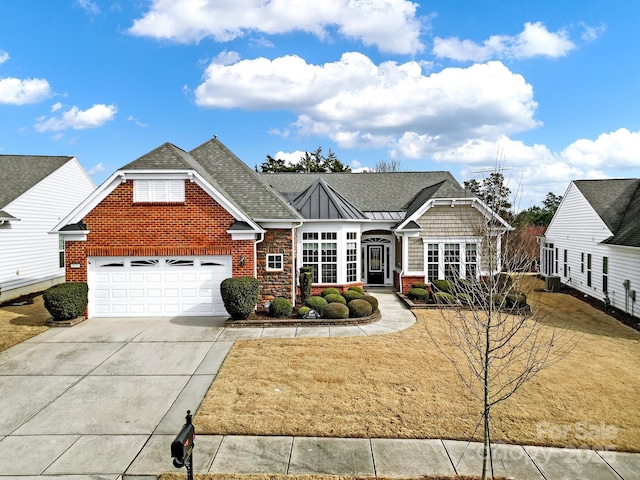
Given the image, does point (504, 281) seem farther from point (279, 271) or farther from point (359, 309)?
point (279, 271)

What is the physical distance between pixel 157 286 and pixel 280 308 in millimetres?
4619

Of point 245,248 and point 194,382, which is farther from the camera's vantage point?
point 245,248

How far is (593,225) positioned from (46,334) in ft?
75.4

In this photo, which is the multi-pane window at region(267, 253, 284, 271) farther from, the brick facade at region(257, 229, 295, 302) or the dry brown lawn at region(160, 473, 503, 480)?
the dry brown lawn at region(160, 473, 503, 480)

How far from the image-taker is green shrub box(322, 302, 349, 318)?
13656 millimetres

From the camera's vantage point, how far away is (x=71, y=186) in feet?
77.0

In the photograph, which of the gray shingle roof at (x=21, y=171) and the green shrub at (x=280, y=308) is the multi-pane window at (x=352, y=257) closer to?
the green shrub at (x=280, y=308)

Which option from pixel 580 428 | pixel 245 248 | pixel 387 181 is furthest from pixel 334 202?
pixel 580 428

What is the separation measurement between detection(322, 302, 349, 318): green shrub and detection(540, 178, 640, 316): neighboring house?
1096 centimetres

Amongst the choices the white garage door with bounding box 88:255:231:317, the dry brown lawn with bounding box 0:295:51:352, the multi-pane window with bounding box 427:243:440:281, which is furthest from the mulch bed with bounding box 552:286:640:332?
the dry brown lawn with bounding box 0:295:51:352

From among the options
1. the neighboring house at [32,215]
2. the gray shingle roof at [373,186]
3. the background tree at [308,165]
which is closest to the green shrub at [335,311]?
the gray shingle roof at [373,186]

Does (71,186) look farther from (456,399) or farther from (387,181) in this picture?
(456,399)

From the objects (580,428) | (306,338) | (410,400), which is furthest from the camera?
(306,338)

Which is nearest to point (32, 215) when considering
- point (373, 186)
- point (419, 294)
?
point (373, 186)
